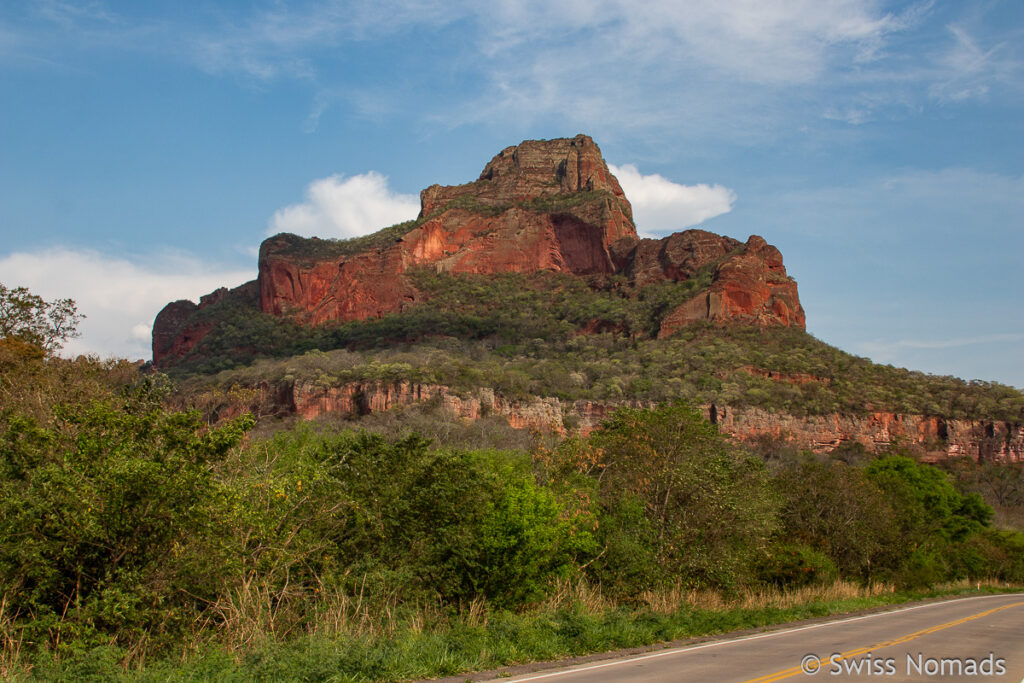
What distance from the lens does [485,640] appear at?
11672mm

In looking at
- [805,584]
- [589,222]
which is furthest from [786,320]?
[805,584]

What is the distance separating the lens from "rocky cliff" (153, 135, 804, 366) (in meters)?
99.3

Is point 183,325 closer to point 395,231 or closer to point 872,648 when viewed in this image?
point 395,231

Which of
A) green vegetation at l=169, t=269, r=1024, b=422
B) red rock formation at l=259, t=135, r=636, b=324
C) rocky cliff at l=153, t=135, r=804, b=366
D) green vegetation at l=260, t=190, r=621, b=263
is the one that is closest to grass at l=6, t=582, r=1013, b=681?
green vegetation at l=169, t=269, r=1024, b=422

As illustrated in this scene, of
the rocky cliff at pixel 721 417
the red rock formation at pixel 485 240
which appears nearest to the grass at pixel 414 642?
the rocky cliff at pixel 721 417

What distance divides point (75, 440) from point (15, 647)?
2.79 metres

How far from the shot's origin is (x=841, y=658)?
11.6 meters

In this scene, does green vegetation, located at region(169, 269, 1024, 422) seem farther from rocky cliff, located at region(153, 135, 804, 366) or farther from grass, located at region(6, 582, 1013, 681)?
grass, located at region(6, 582, 1013, 681)

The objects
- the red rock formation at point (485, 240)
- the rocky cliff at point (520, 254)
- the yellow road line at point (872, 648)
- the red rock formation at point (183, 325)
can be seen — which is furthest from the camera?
the red rock formation at point (183, 325)

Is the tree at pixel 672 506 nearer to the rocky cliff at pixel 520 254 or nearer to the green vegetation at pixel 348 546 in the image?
the green vegetation at pixel 348 546

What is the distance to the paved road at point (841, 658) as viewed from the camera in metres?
10.0

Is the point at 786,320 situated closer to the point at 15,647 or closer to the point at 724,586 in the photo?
the point at 724,586

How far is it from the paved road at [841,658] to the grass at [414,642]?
0.93m

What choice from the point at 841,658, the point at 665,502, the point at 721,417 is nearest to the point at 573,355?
the point at 721,417
